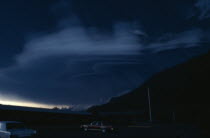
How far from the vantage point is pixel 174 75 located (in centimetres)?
19425

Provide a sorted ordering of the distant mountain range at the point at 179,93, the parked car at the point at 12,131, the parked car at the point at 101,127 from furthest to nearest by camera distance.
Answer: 1. the distant mountain range at the point at 179,93
2. the parked car at the point at 101,127
3. the parked car at the point at 12,131

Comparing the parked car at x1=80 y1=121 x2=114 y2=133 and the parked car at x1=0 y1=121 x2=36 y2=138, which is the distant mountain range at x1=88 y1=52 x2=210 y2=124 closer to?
the parked car at x1=80 y1=121 x2=114 y2=133

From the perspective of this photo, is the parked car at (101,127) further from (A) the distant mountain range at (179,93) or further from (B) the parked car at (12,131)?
(A) the distant mountain range at (179,93)

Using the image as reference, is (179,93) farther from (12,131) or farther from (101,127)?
(12,131)

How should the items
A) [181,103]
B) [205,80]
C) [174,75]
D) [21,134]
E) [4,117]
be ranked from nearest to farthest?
[21,134]
[4,117]
[181,103]
[205,80]
[174,75]

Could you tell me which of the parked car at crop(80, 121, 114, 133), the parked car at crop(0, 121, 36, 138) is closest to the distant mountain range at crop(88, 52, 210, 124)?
the parked car at crop(80, 121, 114, 133)

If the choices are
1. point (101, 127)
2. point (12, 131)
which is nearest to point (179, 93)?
point (101, 127)

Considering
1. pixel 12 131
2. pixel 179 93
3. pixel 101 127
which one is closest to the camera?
pixel 12 131

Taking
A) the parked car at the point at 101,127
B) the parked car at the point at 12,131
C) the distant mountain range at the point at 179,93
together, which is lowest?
the parked car at the point at 101,127

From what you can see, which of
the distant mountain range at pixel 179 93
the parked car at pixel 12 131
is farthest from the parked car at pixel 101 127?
the distant mountain range at pixel 179 93

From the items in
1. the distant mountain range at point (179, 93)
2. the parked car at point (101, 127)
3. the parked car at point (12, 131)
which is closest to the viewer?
the parked car at point (12, 131)

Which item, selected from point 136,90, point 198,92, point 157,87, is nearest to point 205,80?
point 198,92

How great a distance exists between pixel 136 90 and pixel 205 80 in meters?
62.5

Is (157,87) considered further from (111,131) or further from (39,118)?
(111,131)
